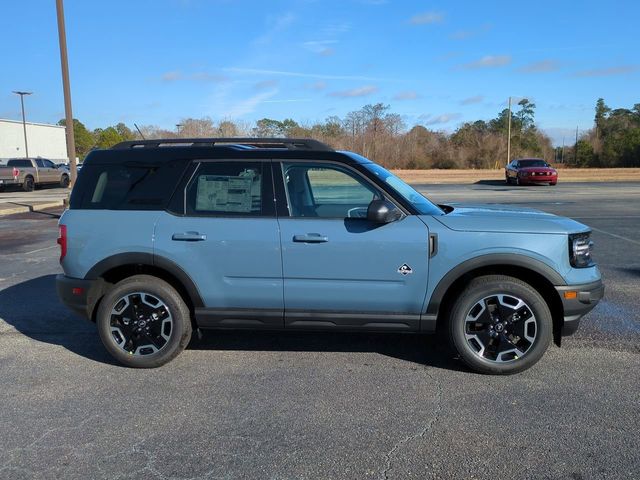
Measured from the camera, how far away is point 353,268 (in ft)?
13.4

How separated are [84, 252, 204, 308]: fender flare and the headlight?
295 centimetres

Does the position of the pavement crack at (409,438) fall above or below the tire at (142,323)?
below

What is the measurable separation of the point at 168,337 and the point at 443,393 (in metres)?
2.24

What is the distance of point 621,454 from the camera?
119 inches

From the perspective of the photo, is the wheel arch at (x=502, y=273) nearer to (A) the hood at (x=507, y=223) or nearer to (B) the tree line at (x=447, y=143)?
(A) the hood at (x=507, y=223)

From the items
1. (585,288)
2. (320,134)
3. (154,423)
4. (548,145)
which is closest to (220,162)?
(154,423)

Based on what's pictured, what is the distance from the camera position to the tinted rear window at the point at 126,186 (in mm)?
4355

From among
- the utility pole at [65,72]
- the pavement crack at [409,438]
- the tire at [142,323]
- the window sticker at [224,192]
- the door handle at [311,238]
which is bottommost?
the pavement crack at [409,438]

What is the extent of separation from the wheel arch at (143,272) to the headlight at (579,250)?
2950mm

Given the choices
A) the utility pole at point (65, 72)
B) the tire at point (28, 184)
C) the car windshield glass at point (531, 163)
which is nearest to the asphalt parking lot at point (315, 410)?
the utility pole at point (65, 72)

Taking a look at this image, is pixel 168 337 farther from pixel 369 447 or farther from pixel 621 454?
pixel 621 454

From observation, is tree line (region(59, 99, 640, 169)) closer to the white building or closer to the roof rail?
the white building

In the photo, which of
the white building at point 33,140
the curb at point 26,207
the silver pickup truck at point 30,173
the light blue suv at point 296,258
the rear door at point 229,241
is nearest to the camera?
the light blue suv at point 296,258

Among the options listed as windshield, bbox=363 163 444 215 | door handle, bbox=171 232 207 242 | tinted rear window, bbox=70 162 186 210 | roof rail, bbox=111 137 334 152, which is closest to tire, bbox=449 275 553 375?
windshield, bbox=363 163 444 215
